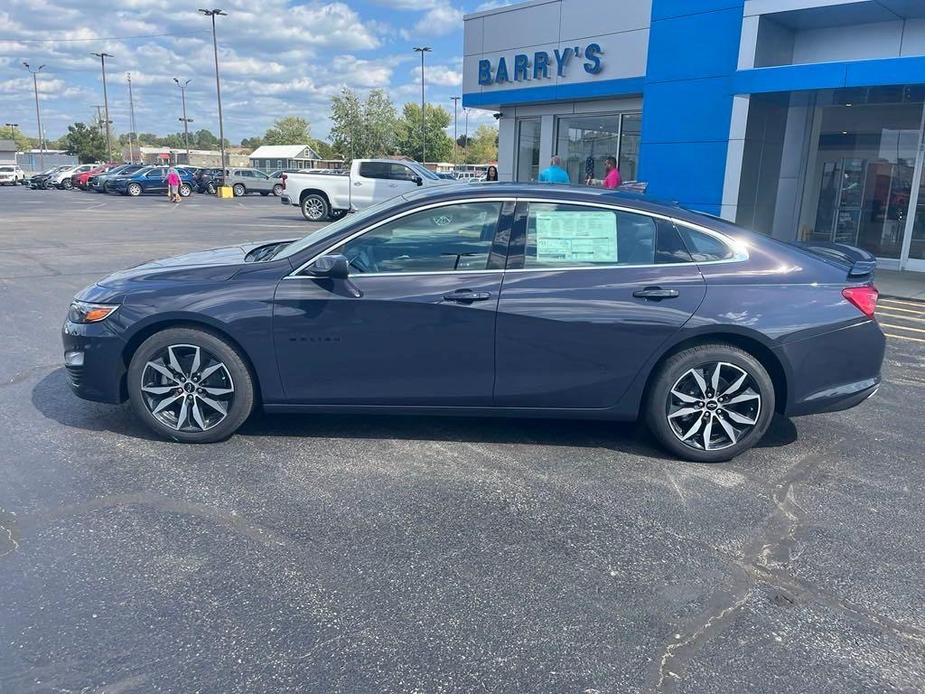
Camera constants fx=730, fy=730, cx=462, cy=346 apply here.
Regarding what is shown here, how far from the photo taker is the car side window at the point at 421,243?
4383 millimetres

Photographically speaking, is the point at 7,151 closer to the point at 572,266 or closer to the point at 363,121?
the point at 363,121

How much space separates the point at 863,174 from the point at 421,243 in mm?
12699

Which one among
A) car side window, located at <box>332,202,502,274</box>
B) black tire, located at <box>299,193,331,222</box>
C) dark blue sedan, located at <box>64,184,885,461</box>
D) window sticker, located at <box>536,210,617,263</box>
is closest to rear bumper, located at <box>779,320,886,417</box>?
dark blue sedan, located at <box>64,184,885,461</box>

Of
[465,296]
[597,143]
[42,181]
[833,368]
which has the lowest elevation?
[833,368]

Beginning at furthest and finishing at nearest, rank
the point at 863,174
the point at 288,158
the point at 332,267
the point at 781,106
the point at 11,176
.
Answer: the point at 288,158 → the point at 11,176 → the point at 863,174 → the point at 781,106 → the point at 332,267

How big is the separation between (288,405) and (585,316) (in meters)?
1.87

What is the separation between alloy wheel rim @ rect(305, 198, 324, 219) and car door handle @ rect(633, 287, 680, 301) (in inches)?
786

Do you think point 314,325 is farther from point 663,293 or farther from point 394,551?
point 663,293

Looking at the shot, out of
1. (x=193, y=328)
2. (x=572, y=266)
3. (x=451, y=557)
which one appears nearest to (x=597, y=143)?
(x=572, y=266)

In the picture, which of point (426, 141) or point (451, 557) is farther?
point (426, 141)

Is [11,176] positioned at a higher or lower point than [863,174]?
lower

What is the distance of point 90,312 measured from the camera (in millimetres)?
4461

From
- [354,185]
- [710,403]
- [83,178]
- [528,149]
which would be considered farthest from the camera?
[83,178]

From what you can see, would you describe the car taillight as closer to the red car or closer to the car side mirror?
the car side mirror
